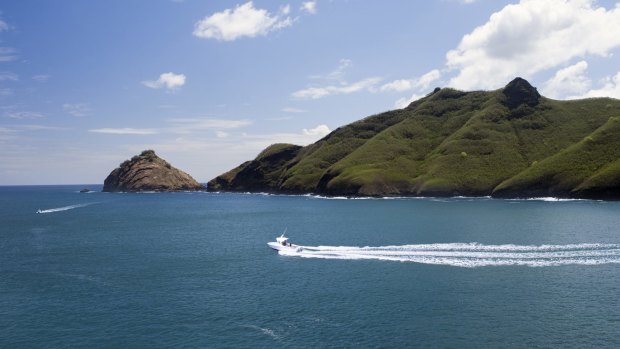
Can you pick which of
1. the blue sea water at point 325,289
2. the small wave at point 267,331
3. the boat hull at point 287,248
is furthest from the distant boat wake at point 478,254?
the small wave at point 267,331

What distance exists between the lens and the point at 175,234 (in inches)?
5202

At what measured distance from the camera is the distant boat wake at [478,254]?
265 ft

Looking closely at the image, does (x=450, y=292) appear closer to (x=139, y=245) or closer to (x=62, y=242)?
(x=139, y=245)

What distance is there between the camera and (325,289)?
66812 millimetres

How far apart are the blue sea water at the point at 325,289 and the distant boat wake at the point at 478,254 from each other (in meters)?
0.38

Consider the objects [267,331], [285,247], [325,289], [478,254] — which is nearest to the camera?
[267,331]

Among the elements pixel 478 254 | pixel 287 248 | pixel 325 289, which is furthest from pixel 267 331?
pixel 478 254

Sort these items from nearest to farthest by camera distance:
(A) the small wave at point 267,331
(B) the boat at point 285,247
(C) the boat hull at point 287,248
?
(A) the small wave at point 267,331, (C) the boat hull at point 287,248, (B) the boat at point 285,247

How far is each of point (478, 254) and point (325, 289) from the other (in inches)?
1427

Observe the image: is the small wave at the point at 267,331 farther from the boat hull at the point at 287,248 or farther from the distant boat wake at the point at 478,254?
the boat hull at the point at 287,248

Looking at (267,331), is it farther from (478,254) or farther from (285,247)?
(478,254)

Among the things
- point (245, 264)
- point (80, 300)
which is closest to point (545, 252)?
point (245, 264)

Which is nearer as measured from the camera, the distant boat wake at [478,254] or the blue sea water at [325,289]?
the blue sea water at [325,289]

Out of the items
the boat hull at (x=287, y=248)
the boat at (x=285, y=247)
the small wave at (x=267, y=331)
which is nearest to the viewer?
the small wave at (x=267, y=331)
